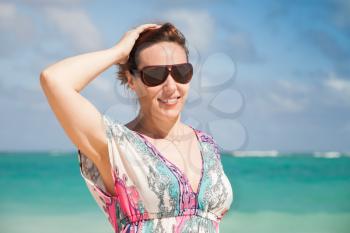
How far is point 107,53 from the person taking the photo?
2.41 metres

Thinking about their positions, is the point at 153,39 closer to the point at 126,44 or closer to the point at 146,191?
the point at 126,44

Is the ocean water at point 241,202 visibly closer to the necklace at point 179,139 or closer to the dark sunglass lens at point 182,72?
the necklace at point 179,139

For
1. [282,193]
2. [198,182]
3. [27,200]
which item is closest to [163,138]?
[198,182]

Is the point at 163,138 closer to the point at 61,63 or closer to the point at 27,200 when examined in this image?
the point at 61,63

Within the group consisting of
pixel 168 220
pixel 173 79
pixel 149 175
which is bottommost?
pixel 168 220

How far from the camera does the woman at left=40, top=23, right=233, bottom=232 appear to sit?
2.30 m

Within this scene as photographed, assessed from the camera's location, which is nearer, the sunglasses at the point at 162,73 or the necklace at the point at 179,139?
the sunglasses at the point at 162,73

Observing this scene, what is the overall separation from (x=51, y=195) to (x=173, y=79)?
16674mm

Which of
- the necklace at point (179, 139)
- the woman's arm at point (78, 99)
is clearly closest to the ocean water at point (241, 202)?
the necklace at point (179, 139)

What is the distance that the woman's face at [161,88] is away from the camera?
8.13ft

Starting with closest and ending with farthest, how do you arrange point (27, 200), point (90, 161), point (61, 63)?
1. point (61, 63)
2. point (90, 161)
3. point (27, 200)

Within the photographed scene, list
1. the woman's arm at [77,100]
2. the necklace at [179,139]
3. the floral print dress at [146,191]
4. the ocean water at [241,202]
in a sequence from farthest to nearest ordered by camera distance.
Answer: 1. the ocean water at [241,202]
2. the necklace at [179,139]
3. the floral print dress at [146,191]
4. the woman's arm at [77,100]

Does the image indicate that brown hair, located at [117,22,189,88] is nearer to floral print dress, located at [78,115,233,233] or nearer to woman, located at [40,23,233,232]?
woman, located at [40,23,233,232]

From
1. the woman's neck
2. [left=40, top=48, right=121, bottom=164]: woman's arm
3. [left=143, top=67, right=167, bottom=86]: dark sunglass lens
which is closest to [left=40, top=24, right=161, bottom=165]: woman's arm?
[left=40, top=48, right=121, bottom=164]: woman's arm
